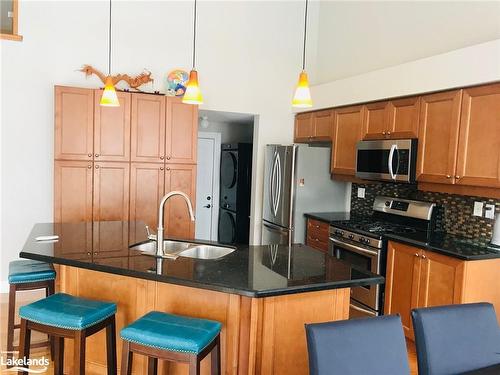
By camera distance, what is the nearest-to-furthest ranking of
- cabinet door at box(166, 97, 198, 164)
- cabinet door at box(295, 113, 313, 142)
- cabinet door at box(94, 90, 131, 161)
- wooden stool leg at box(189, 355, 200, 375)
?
1. wooden stool leg at box(189, 355, 200, 375)
2. cabinet door at box(94, 90, 131, 161)
3. cabinet door at box(166, 97, 198, 164)
4. cabinet door at box(295, 113, 313, 142)

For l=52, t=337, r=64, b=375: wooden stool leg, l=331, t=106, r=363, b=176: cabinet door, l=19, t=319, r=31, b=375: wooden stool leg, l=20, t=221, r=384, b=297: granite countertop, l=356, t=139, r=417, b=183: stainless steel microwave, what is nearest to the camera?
l=20, t=221, r=384, b=297: granite countertop

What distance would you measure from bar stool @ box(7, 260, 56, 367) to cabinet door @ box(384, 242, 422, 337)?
107 inches

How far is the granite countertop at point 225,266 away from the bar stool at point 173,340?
21 cm

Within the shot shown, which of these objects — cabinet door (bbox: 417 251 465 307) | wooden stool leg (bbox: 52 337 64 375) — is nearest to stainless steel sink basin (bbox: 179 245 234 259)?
wooden stool leg (bbox: 52 337 64 375)

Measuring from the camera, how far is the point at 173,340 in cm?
182

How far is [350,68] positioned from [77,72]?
3.13m

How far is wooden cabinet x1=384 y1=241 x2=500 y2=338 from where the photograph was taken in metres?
2.84

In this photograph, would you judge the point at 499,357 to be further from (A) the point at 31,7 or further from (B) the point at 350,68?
(A) the point at 31,7

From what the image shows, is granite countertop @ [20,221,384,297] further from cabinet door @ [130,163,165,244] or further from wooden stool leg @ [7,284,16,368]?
cabinet door @ [130,163,165,244]

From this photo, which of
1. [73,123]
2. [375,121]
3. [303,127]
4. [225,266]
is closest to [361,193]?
[375,121]

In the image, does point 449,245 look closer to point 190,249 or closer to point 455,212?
point 455,212

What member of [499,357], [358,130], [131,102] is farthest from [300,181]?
[499,357]

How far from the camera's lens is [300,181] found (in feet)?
14.8

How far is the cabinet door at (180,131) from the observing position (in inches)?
172
